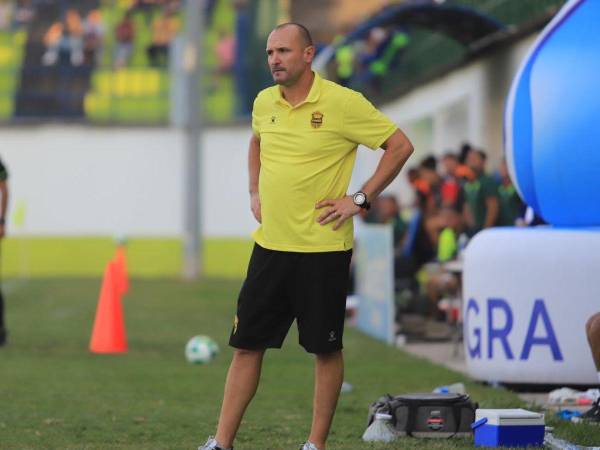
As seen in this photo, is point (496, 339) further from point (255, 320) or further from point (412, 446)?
point (255, 320)

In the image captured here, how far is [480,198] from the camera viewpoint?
1514cm

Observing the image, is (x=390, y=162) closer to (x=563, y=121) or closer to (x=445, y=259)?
(x=563, y=121)

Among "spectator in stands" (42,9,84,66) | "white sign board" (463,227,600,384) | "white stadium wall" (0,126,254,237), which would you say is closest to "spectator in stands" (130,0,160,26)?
"spectator in stands" (42,9,84,66)

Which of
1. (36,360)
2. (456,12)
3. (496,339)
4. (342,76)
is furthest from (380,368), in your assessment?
(342,76)

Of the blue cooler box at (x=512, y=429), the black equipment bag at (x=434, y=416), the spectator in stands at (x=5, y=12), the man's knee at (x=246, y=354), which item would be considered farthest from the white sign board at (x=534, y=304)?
the spectator in stands at (x=5, y=12)

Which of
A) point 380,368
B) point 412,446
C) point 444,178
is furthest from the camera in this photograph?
point 444,178

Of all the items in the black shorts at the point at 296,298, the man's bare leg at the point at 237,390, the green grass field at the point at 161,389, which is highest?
the black shorts at the point at 296,298

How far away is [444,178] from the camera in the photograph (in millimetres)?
18328

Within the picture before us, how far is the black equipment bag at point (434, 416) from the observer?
7809mm

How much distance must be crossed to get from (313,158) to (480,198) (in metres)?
8.78

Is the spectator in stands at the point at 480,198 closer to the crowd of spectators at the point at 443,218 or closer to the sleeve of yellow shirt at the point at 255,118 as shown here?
the crowd of spectators at the point at 443,218

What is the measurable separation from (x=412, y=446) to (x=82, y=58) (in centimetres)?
3479

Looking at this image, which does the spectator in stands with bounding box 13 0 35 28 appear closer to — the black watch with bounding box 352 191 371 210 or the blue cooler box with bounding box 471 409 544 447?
the blue cooler box with bounding box 471 409 544 447

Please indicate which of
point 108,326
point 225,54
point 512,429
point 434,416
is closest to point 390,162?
point 512,429
